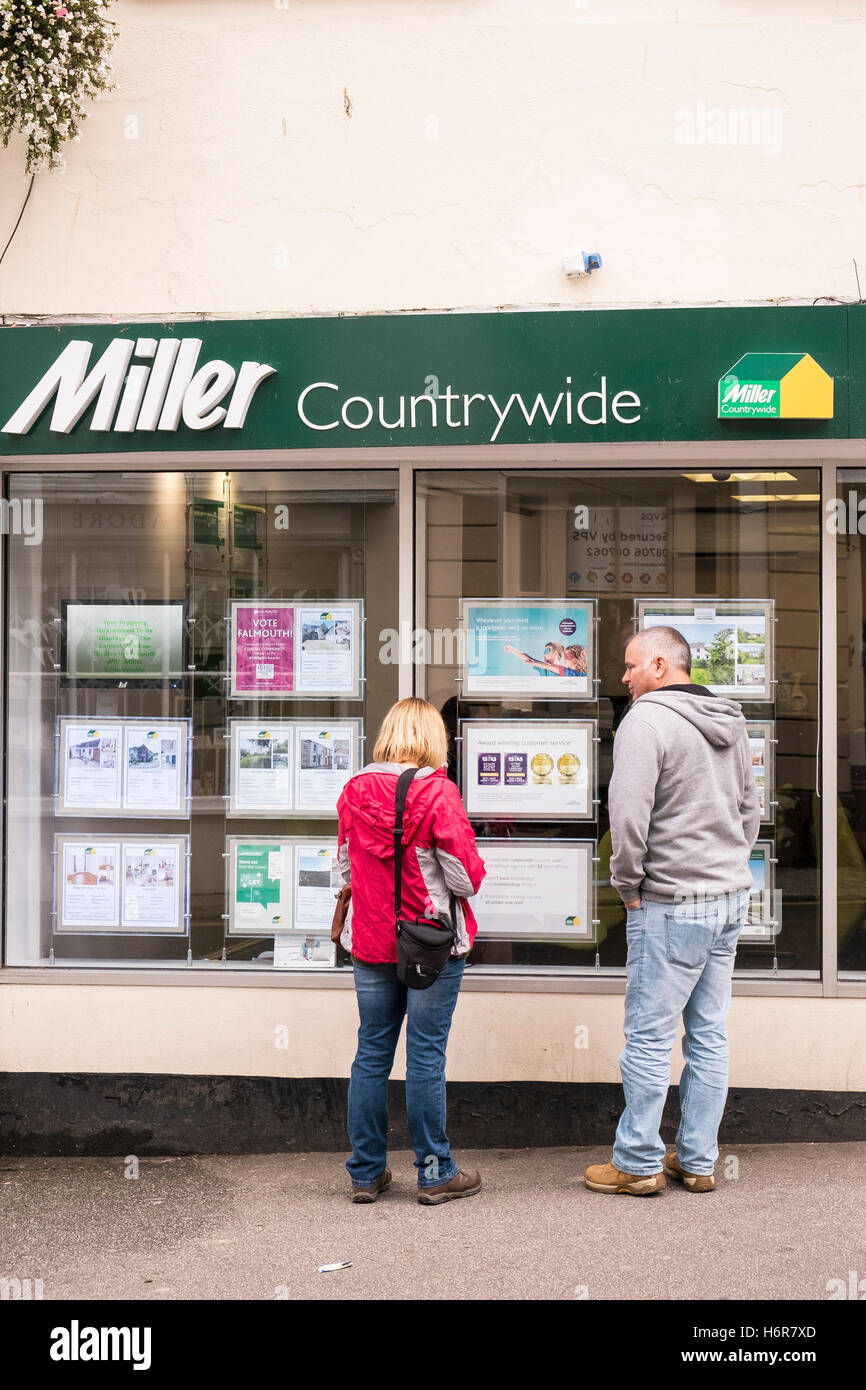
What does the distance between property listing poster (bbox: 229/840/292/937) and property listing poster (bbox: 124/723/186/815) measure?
0.37 metres

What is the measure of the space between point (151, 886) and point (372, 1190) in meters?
1.81

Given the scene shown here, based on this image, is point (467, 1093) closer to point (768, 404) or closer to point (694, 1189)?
point (694, 1189)

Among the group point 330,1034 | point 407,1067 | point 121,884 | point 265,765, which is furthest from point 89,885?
point 407,1067

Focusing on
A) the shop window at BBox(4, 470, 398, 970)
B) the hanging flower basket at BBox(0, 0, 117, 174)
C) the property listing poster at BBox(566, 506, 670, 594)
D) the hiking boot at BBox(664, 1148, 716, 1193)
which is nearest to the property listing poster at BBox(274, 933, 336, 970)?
the shop window at BBox(4, 470, 398, 970)

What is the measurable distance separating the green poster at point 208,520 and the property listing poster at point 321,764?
0.97m

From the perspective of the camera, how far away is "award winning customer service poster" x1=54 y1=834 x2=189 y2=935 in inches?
241

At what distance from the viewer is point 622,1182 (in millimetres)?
5074

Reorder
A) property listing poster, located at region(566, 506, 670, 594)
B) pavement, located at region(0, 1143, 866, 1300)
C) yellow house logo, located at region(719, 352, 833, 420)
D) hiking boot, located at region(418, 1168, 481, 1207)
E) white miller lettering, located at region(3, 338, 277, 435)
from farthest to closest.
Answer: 1. property listing poster, located at region(566, 506, 670, 594)
2. white miller lettering, located at region(3, 338, 277, 435)
3. yellow house logo, located at region(719, 352, 833, 420)
4. hiking boot, located at region(418, 1168, 481, 1207)
5. pavement, located at region(0, 1143, 866, 1300)

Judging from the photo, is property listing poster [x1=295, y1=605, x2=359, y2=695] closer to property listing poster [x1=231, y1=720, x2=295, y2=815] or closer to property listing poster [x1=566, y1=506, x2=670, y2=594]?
property listing poster [x1=231, y1=720, x2=295, y2=815]

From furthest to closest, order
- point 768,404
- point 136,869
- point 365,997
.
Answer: point 136,869, point 768,404, point 365,997

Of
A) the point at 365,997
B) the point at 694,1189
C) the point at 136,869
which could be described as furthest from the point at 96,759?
the point at 694,1189

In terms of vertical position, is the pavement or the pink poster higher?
the pink poster

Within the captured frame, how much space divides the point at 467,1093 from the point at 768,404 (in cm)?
320

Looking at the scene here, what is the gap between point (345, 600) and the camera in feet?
19.8
